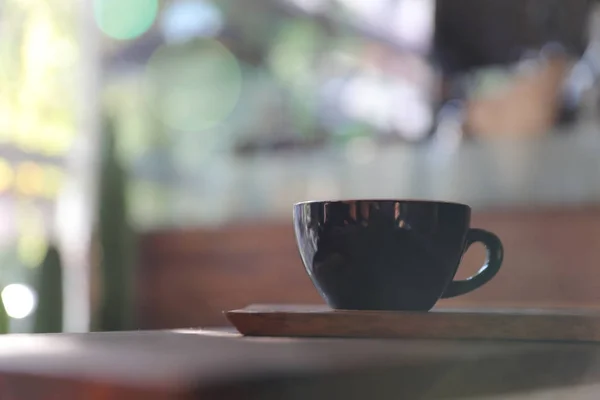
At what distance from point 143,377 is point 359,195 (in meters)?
2.29

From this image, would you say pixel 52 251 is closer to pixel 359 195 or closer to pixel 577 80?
pixel 359 195

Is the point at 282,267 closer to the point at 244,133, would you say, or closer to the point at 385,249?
the point at 244,133

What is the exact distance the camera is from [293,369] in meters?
0.32

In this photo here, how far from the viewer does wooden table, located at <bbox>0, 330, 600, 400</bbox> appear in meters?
0.30

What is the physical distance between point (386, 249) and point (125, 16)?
297 cm

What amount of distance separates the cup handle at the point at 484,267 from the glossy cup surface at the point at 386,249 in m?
0.03

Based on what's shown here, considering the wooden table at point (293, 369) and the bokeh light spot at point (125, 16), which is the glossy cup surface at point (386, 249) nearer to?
the wooden table at point (293, 369)

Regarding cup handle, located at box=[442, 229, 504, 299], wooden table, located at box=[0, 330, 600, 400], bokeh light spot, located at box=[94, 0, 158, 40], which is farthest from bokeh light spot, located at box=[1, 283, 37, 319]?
wooden table, located at box=[0, 330, 600, 400]

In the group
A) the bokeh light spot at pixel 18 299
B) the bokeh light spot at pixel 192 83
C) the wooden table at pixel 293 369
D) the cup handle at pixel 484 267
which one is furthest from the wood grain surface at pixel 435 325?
the bokeh light spot at pixel 192 83

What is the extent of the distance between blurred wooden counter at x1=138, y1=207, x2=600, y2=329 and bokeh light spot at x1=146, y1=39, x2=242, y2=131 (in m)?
0.55

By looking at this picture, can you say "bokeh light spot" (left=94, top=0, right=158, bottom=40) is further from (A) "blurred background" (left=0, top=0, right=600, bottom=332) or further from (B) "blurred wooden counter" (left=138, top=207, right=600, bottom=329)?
(B) "blurred wooden counter" (left=138, top=207, right=600, bottom=329)

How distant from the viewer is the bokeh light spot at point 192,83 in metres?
3.12

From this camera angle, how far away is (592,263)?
6.86 feet

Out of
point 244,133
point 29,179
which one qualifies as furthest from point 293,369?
point 29,179
